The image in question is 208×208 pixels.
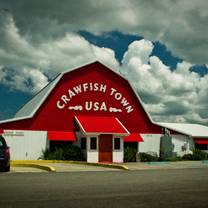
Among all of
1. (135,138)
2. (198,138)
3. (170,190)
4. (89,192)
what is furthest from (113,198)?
(198,138)

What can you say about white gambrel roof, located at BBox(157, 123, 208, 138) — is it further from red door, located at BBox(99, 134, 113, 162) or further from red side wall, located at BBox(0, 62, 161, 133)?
red door, located at BBox(99, 134, 113, 162)

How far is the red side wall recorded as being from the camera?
33.2m

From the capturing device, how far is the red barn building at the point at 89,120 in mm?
32622

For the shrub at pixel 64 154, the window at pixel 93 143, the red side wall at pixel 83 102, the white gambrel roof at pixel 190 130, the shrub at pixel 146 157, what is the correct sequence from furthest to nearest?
the white gambrel roof at pixel 190 130, the shrub at pixel 146 157, the window at pixel 93 143, the red side wall at pixel 83 102, the shrub at pixel 64 154

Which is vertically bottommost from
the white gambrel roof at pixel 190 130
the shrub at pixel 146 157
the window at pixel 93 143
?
the shrub at pixel 146 157

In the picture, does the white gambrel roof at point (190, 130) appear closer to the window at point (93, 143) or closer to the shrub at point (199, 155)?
the shrub at point (199, 155)

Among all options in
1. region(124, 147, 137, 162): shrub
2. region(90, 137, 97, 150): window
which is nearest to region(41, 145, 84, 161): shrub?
region(90, 137, 97, 150): window

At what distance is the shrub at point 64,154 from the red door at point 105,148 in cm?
178

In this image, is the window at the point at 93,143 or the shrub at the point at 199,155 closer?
the window at the point at 93,143

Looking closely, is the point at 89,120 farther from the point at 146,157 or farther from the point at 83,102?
the point at 146,157

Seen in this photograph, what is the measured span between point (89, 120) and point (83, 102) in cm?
168

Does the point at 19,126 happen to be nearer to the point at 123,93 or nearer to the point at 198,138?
the point at 123,93

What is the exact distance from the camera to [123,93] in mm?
36781

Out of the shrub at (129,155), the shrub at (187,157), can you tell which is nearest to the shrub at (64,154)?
the shrub at (129,155)
